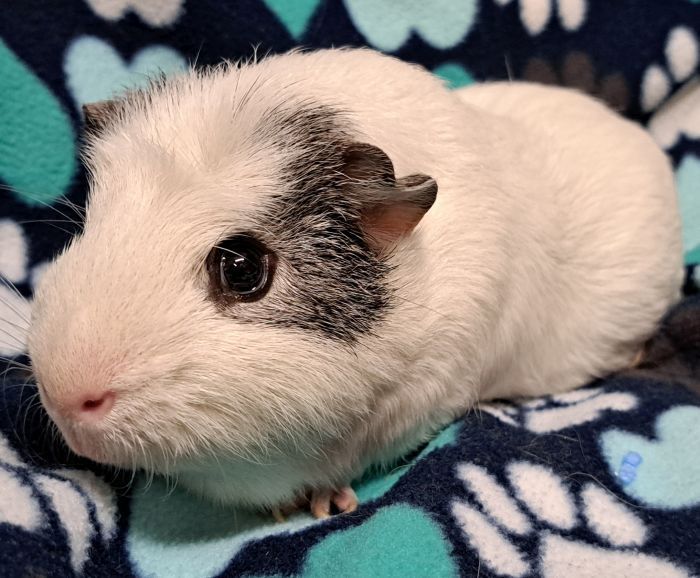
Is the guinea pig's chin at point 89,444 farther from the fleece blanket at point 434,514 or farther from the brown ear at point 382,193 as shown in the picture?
the brown ear at point 382,193

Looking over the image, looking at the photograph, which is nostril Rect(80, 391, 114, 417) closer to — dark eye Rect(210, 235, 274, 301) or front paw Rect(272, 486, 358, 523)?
dark eye Rect(210, 235, 274, 301)

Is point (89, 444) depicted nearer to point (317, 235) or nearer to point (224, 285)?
point (224, 285)

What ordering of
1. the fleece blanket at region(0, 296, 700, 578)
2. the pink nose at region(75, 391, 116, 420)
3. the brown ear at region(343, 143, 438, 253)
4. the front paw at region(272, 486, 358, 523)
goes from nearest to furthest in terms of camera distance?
1. the pink nose at region(75, 391, 116, 420)
2. the brown ear at region(343, 143, 438, 253)
3. the fleece blanket at region(0, 296, 700, 578)
4. the front paw at region(272, 486, 358, 523)

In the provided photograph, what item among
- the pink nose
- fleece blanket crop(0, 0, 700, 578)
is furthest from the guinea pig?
fleece blanket crop(0, 0, 700, 578)

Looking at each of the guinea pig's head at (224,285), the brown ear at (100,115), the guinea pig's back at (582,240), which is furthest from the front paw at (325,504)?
the brown ear at (100,115)

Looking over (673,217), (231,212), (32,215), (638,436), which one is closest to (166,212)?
(231,212)

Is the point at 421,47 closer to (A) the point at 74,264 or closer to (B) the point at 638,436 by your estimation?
(B) the point at 638,436

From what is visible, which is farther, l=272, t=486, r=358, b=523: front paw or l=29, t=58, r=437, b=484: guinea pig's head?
l=272, t=486, r=358, b=523: front paw
